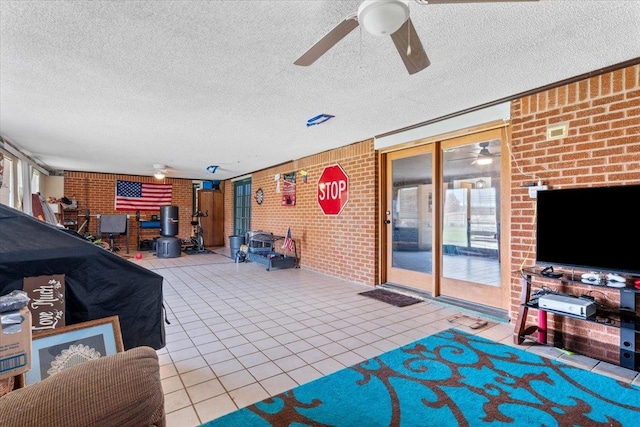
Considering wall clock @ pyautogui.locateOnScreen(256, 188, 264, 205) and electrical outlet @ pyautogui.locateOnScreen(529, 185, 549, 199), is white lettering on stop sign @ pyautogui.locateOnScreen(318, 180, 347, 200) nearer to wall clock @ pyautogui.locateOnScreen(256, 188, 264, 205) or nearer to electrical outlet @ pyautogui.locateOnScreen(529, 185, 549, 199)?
wall clock @ pyautogui.locateOnScreen(256, 188, 264, 205)

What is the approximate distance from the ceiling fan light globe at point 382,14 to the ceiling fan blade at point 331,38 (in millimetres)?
75

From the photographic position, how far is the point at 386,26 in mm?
1494

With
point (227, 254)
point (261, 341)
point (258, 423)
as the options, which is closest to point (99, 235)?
point (227, 254)

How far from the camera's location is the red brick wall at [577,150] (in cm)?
246

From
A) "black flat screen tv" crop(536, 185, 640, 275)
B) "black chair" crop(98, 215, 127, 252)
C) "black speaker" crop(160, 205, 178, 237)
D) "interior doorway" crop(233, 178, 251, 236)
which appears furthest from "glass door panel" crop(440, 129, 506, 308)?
"black chair" crop(98, 215, 127, 252)

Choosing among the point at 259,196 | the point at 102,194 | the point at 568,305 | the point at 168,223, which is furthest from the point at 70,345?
the point at 102,194

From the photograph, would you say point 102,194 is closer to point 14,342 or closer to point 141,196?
point 141,196

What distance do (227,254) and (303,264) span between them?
317cm

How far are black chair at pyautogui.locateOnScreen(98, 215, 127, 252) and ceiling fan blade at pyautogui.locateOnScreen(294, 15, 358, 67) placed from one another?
336 inches

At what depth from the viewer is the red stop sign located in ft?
17.7

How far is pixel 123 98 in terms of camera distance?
3174 mm

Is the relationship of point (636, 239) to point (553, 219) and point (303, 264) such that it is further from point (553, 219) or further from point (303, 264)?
point (303, 264)

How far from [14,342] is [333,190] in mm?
4692

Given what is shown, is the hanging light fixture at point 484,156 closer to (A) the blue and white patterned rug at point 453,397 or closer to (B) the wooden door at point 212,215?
(A) the blue and white patterned rug at point 453,397
